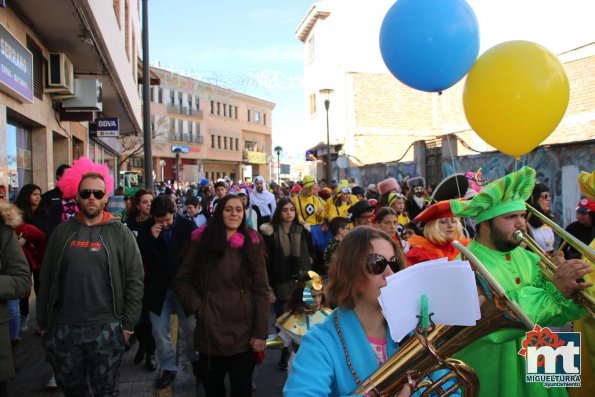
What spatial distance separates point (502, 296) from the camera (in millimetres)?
1662

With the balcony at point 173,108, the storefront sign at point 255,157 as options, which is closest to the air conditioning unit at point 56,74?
the balcony at point 173,108

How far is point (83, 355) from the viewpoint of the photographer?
3385 millimetres

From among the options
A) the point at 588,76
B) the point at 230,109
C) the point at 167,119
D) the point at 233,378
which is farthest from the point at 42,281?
the point at 230,109

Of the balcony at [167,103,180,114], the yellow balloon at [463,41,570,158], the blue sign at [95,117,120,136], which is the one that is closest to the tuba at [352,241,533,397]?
the yellow balloon at [463,41,570,158]

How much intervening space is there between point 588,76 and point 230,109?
2089 inches

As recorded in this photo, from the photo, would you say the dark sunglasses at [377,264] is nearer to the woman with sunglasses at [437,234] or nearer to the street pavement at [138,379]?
the woman with sunglasses at [437,234]

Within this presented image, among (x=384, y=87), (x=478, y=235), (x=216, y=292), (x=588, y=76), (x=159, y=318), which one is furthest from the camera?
(x=384, y=87)

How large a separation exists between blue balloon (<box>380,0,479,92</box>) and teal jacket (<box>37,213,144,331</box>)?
10.3 feet

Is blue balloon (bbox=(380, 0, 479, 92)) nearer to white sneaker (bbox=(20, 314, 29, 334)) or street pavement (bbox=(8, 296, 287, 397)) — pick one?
street pavement (bbox=(8, 296, 287, 397))

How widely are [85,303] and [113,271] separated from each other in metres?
0.28

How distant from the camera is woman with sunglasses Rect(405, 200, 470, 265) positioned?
403 cm

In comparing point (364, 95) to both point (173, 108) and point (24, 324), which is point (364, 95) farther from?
point (173, 108)

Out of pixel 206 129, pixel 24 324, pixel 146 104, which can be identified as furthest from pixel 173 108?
pixel 24 324

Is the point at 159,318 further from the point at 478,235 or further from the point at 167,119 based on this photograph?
the point at 167,119
